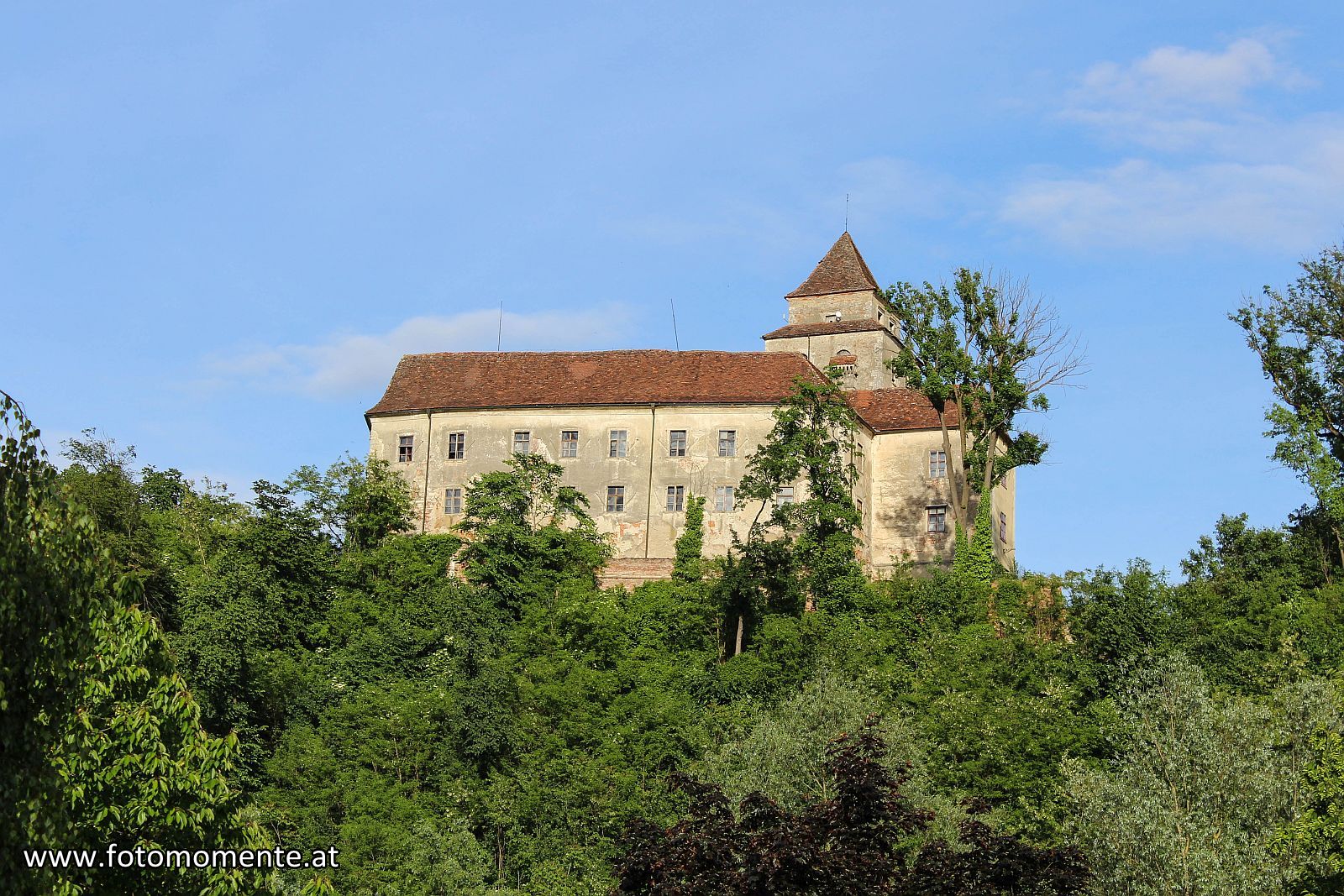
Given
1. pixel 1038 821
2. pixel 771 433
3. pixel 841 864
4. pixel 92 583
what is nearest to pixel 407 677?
pixel 771 433

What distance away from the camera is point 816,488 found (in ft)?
184

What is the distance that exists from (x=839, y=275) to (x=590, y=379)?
20.0 meters

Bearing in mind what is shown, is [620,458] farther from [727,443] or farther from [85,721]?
[85,721]

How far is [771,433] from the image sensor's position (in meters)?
58.3

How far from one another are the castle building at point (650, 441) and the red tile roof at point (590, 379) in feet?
0.24

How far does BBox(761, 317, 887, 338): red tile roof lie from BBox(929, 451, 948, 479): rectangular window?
15.8 metres

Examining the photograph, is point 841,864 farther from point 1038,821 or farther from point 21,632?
point 1038,821

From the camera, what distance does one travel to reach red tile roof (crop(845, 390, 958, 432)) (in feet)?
208

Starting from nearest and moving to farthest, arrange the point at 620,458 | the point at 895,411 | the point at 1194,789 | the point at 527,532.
A: 1. the point at 1194,789
2. the point at 527,532
3. the point at 620,458
4. the point at 895,411

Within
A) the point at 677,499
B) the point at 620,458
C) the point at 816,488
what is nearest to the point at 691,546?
the point at 677,499

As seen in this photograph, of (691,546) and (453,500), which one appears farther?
(453,500)

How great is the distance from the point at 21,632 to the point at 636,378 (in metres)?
52.8

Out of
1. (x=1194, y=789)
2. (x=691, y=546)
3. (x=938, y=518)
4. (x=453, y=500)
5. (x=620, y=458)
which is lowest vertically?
(x=1194, y=789)

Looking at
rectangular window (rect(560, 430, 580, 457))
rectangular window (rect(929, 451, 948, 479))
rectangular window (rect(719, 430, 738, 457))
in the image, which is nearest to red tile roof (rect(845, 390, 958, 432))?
rectangular window (rect(929, 451, 948, 479))
